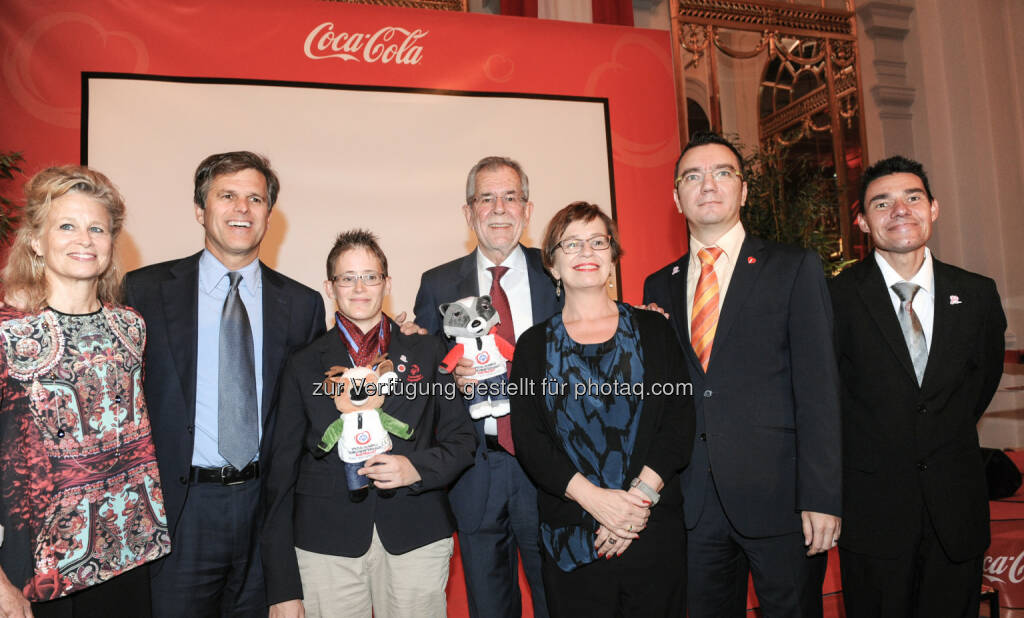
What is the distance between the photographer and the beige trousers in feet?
7.23

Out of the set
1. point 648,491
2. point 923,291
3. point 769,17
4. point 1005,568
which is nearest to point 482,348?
point 648,491

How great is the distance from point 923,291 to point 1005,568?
1915 mm

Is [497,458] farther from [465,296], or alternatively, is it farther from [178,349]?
[178,349]

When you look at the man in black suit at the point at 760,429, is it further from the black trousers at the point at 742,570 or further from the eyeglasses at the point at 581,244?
the eyeglasses at the point at 581,244

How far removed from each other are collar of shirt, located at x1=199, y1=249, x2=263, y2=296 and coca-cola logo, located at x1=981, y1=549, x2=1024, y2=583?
3.84 meters

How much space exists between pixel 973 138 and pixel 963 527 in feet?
19.9

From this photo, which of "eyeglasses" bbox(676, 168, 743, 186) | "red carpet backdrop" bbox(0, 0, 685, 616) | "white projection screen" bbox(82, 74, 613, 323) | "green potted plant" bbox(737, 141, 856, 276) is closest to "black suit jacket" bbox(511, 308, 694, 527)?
"eyeglasses" bbox(676, 168, 743, 186)

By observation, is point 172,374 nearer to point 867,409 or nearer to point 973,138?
point 867,409

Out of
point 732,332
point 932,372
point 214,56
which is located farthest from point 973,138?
point 214,56

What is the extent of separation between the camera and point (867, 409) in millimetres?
2516

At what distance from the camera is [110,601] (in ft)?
6.38

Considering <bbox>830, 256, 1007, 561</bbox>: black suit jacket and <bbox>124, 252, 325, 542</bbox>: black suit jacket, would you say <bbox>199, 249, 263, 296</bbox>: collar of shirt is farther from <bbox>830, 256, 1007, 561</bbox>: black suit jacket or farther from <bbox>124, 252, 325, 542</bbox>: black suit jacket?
<bbox>830, 256, 1007, 561</bbox>: black suit jacket

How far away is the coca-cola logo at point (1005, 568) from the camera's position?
3400 millimetres

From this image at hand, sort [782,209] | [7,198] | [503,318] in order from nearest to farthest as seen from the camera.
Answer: [503,318] → [7,198] → [782,209]
